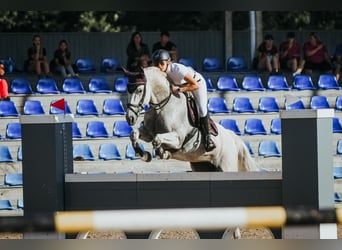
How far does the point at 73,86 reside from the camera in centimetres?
1742

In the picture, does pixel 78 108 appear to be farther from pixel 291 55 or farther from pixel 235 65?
pixel 291 55

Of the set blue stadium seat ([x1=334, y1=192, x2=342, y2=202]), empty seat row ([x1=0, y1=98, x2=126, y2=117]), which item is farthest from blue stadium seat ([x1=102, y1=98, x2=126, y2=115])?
blue stadium seat ([x1=334, y1=192, x2=342, y2=202])

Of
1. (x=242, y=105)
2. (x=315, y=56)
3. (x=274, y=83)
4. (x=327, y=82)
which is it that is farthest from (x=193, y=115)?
(x=315, y=56)

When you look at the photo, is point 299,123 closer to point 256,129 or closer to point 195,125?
point 195,125

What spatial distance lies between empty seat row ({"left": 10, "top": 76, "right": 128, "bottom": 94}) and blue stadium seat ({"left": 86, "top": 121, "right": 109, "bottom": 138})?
125 cm

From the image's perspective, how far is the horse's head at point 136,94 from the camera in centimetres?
1161

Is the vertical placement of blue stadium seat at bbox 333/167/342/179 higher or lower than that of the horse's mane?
lower

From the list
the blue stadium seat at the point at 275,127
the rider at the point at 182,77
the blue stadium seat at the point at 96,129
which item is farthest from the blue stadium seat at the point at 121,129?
the rider at the point at 182,77

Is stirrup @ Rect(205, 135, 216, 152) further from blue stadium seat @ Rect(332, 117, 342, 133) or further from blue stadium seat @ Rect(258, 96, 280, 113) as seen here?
blue stadium seat @ Rect(258, 96, 280, 113)

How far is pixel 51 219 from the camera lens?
3053 millimetres

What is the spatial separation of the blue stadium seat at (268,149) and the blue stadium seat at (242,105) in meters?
1.32

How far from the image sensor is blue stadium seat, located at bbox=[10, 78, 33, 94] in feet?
56.2

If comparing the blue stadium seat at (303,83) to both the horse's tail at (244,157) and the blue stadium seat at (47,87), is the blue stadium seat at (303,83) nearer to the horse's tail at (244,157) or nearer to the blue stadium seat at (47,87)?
the blue stadium seat at (47,87)

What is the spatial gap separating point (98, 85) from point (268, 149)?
3.41m
